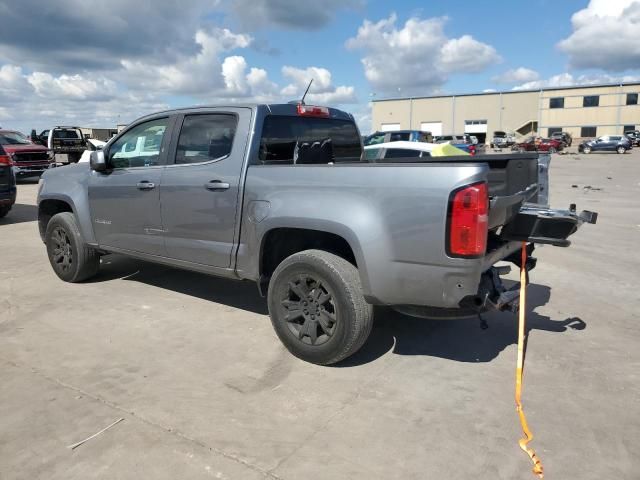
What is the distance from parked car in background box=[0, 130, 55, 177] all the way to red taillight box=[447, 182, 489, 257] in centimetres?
1738

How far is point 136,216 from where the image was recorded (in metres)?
4.99

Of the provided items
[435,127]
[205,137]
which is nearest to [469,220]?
[205,137]

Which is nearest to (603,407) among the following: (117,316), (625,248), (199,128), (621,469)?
(621,469)

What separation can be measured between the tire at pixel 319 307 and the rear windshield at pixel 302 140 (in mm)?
1026

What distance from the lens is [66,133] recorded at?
22875mm

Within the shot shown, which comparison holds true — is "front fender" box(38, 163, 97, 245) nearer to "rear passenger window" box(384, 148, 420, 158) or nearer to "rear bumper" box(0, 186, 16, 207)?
"rear bumper" box(0, 186, 16, 207)

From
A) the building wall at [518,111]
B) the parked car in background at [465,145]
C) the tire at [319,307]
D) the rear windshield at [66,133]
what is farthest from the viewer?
the building wall at [518,111]

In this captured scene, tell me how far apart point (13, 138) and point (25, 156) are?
1.39m

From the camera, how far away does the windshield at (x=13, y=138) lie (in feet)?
57.2

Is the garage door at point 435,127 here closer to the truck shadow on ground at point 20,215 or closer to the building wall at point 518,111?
the building wall at point 518,111

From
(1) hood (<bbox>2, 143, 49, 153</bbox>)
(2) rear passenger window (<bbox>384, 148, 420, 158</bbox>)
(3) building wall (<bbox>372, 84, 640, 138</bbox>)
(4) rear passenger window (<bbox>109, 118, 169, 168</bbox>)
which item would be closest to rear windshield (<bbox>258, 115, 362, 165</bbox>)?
(4) rear passenger window (<bbox>109, 118, 169, 168</bbox>)

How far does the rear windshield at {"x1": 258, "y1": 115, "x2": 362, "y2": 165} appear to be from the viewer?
430 centimetres

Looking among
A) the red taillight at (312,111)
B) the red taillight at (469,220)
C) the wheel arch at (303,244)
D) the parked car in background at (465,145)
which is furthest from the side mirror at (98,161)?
the parked car in background at (465,145)

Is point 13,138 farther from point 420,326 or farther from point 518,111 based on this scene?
point 518,111
